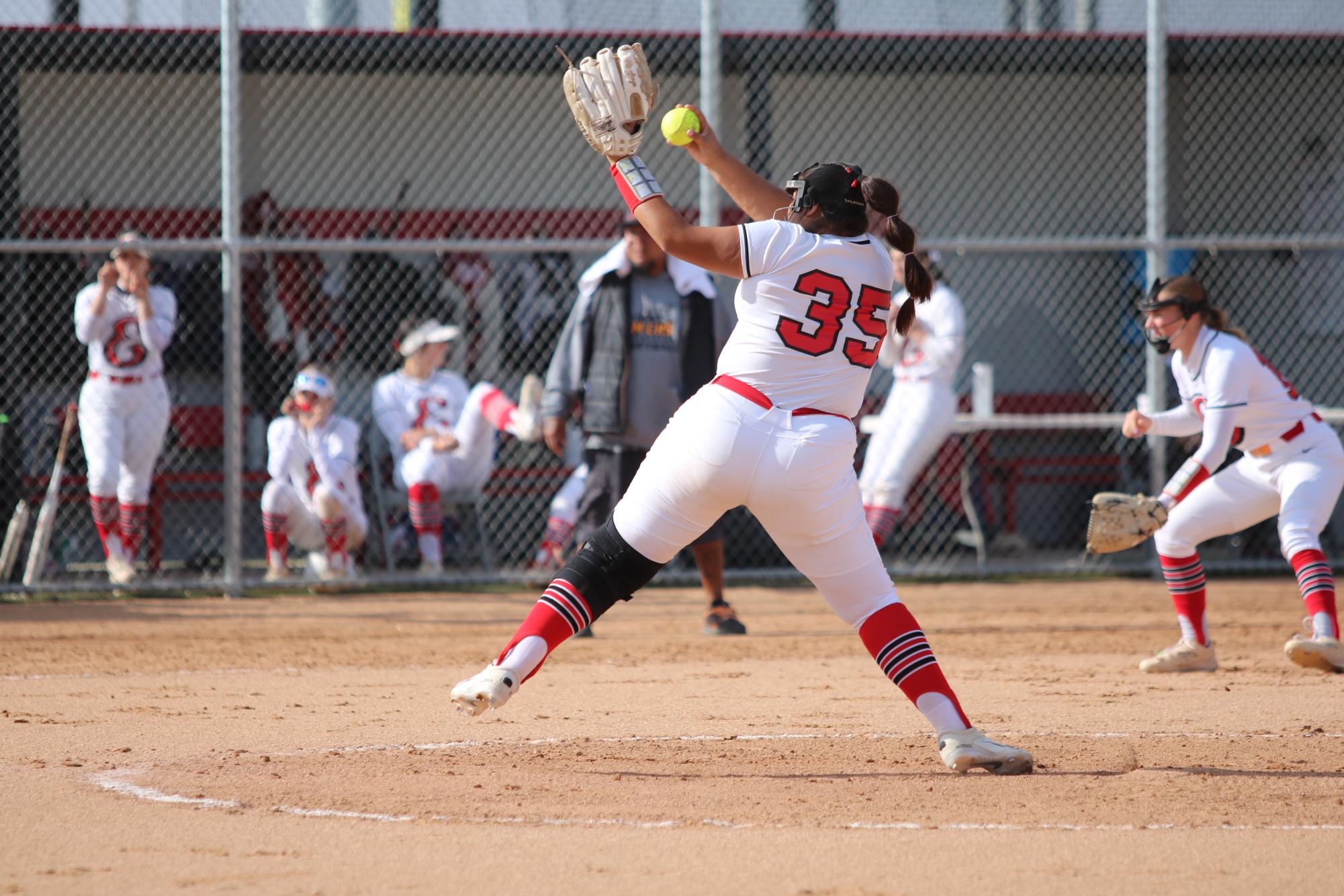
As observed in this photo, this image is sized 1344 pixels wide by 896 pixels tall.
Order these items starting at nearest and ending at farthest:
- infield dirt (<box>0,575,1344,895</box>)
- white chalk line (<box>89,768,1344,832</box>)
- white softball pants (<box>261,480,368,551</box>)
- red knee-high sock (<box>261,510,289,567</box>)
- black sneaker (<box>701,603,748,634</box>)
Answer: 1. infield dirt (<box>0,575,1344,895</box>)
2. white chalk line (<box>89,768,1344,832</box>)
3. black sneaker (<box>701,603,748,634</box>)
4. white softball pants (<box>261,480,368,551</box>)
5. red knee-high sock (<box>261,510,289,567</box>)

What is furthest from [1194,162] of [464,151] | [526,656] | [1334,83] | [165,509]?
[526,656]

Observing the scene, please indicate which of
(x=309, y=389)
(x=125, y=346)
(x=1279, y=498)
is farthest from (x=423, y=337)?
(x=1279, y=498)

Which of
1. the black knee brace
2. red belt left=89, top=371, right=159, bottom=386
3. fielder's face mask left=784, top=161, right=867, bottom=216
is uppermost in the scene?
fielder's face mask left=784, top=161, right=867, bottom=216

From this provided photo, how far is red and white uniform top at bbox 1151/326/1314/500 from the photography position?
19.7 feet

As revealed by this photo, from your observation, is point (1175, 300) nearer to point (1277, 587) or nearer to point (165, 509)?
point (1277, 587)

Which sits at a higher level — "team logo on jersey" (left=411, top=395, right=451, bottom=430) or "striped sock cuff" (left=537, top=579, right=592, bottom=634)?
"team logo on jersey" (left=411, top=395, right=451, bottom=430)

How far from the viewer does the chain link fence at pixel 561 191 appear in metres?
10.6

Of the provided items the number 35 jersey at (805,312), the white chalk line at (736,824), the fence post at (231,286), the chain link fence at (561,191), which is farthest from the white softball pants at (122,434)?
the number 35 jersey at (805,312)

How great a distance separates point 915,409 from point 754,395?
4947mm

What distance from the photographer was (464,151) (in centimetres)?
1171

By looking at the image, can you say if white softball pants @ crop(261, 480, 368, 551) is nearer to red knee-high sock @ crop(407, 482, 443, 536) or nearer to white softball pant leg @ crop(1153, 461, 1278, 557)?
red knee-high sock @ crop(407, 482, 443, 536)

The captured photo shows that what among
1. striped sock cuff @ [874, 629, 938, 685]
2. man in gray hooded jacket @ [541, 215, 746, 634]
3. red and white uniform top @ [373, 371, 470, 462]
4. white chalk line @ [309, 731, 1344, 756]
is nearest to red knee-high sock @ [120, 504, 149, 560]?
red and white uniform top @ [373, 371, 470, 462]

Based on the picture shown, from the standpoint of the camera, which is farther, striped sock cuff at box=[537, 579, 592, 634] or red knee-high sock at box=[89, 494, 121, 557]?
red knee-high sock at box=[89, 494, 121, 557]

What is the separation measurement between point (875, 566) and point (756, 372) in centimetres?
69
